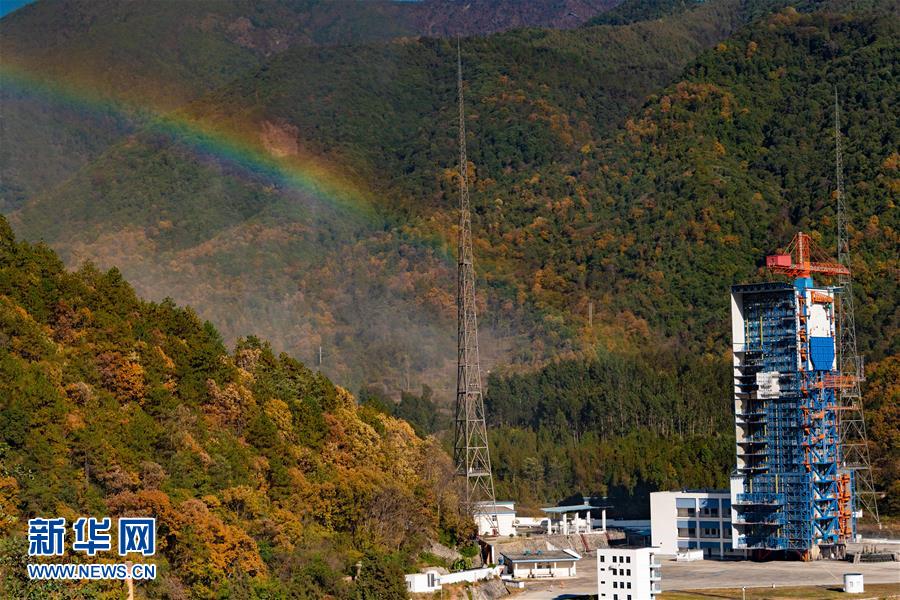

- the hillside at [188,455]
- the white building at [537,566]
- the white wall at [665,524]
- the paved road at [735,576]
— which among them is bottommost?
the paved road at [735,576]

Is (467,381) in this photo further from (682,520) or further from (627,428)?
(627,428)

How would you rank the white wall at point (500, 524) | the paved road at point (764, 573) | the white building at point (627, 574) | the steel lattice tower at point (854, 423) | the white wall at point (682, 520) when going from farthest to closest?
the steel lattice tower at point (854, 423) → the white wall at point (682, 520) → the white wall at point (500, 524) → the paved road at point (764, 573) → the white building at point (627, 574)

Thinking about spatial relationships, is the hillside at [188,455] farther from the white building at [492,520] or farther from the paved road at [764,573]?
the paved road at [764,573]

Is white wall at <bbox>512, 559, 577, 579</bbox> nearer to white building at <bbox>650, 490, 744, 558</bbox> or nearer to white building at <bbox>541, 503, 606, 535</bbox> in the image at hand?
white building at <bbox>650, 490, 744, 558</bbox>

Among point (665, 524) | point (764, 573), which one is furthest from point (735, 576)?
point (665, 524)

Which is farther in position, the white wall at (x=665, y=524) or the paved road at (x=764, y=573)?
the white wall at (x=665, y=524)

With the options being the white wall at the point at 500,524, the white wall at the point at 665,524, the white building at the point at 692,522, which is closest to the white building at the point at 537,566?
the white wall at the point at 500,524
